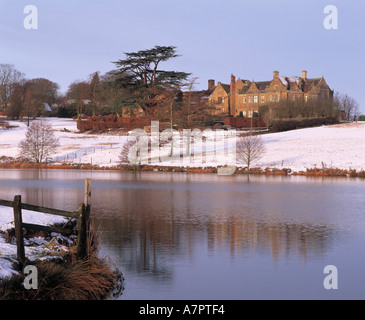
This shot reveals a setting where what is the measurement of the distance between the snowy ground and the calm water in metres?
20.2

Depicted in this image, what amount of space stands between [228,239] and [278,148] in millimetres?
46996

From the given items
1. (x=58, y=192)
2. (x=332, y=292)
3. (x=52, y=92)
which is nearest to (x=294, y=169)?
(x=58, y=192)

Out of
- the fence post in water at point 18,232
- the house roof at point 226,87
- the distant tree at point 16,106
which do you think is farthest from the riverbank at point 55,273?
the distant tree at point 16,106

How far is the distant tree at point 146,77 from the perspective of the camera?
252ft

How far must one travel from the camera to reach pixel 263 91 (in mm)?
111062

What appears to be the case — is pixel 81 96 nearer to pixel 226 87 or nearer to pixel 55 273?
pixel 226 87

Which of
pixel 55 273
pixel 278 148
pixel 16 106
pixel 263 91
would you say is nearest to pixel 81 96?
pixel 16 106

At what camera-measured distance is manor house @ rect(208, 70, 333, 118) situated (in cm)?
10844

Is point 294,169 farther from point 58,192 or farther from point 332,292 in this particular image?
point 332,292

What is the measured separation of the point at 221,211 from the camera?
25.0 m

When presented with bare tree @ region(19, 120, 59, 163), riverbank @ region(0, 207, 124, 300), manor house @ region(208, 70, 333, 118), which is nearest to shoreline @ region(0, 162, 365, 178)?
bare tree @ region(19, 120, 59, 163)

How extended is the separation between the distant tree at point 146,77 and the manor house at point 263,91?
95.0 feet

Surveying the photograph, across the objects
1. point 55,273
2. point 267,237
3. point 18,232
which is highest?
point 18,232

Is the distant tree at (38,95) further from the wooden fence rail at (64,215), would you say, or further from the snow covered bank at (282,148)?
the wooden fence rail at (64,215)
